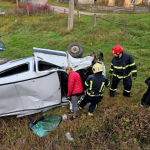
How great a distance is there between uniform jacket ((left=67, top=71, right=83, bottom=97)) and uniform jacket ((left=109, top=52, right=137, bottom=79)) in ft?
3.79

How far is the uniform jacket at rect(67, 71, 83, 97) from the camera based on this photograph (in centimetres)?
339

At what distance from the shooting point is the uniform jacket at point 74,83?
3386 mm

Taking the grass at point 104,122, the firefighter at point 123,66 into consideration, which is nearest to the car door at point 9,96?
the grass at point 104,122

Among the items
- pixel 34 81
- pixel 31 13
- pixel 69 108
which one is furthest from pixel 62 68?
pixel 31 13

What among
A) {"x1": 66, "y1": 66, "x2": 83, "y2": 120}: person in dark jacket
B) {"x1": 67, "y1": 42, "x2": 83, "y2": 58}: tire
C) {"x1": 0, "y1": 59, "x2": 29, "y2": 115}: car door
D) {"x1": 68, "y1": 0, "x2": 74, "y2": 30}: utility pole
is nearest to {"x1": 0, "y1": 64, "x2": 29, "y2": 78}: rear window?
{"x1": 0, "y1": 59, "x2": 29, "y2": 115}: car door

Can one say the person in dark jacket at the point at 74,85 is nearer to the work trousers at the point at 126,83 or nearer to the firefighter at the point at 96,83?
the firefighter at the point at 96,83

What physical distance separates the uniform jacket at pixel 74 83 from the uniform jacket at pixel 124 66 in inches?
45.5

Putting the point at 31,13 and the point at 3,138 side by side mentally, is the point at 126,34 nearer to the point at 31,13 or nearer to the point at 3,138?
the point at 3,138

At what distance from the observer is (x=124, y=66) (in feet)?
13.0

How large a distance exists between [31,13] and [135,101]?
1415 centimetres

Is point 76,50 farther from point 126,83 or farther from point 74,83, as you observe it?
point 74,83

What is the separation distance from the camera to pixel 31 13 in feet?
50.4

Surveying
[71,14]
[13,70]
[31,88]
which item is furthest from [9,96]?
[71,14]

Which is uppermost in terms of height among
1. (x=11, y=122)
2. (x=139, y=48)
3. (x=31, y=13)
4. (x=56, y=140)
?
(x=31, y=13)
